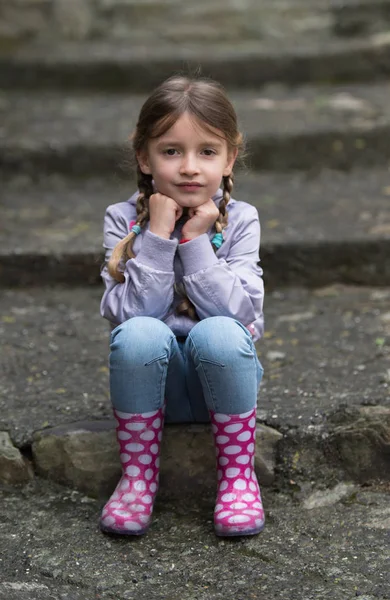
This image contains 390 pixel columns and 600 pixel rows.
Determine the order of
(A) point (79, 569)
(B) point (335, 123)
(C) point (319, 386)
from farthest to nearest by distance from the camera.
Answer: (B) point (335, 123)
(C) point (319, 386)
(A) point (79, 569)

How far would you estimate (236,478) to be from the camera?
210cm

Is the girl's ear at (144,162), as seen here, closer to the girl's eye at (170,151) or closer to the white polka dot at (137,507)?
the girl's eye at (170,151)

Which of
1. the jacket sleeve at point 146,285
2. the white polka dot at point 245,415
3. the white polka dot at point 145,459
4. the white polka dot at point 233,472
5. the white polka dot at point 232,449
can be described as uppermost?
the jacket sleeve at point 146,285

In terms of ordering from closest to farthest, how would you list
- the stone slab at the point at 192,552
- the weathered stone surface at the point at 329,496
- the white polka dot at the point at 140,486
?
the stone slab at the point at 192,552, the white polka dot at the point at 140,486, the weathered stone surface at the point at 329,496

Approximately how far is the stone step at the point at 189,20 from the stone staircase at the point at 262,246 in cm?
1

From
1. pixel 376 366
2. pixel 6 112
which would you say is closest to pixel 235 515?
pixel 376 366

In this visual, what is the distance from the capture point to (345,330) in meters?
2.89

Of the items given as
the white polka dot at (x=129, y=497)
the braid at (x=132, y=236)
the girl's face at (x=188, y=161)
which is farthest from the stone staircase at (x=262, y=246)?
the girl's face at (x=188, y=161)

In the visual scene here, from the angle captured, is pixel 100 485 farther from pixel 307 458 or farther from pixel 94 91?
pixel 94 91

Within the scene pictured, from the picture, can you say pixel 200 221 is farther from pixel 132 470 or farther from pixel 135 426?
pixel 132 470

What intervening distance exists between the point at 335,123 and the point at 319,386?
189 cm

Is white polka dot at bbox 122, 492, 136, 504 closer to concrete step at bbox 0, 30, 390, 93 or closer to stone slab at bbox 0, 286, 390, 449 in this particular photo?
stone slab at bbox 0, 286, 390, 449

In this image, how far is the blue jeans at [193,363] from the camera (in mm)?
2006

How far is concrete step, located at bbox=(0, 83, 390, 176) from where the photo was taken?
3918 mm
